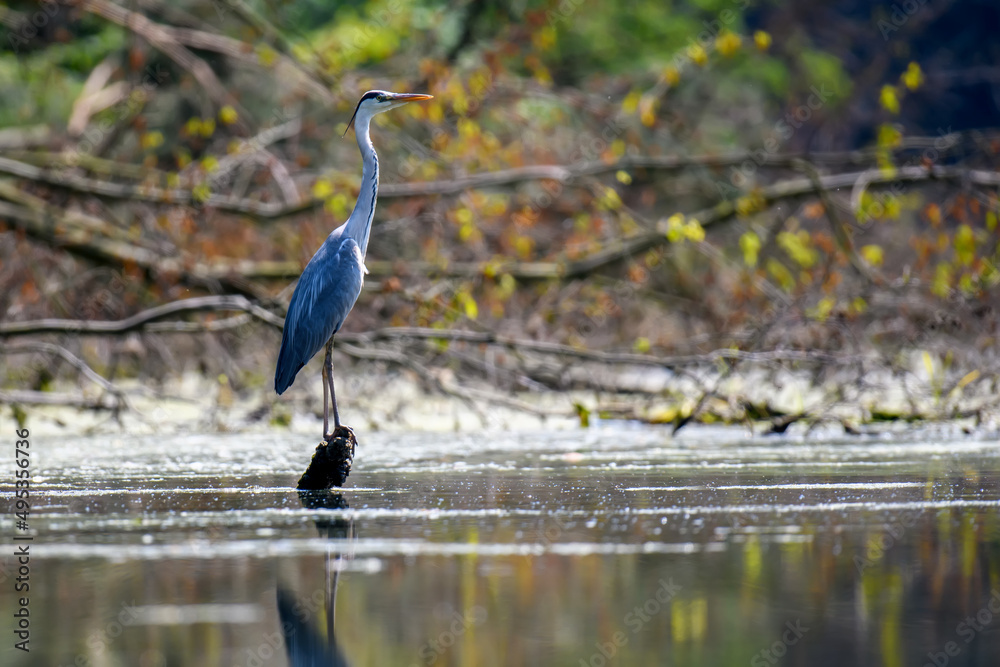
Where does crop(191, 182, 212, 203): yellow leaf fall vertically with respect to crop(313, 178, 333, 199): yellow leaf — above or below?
below

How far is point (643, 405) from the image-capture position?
883 centimetres

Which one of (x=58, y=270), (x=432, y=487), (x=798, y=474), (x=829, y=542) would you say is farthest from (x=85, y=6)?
(x=829, y=542)

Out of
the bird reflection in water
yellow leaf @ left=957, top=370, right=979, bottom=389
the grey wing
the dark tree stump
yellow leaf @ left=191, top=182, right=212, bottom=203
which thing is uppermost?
yellow leaf @ left=191, top=182, right=212, bottom=203

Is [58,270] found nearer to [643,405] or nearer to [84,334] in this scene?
[84,334]

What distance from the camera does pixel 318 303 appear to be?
5953 mm

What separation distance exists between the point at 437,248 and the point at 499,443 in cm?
315

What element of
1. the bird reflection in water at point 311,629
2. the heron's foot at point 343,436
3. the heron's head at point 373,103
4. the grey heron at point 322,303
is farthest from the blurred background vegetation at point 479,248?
the bird reflection in water at point 311,629

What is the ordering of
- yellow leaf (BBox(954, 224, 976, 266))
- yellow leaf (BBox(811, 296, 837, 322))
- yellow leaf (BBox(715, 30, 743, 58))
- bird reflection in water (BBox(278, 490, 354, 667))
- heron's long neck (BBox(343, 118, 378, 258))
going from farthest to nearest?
yellow leaf (BBox(715, 30, 743, 58))
yellow leaf (BBox(954, 224, 976, 266))
yellow leaf (BBox(811, 296, 837, 322))
heron's long neck (BBox(343, 118, 378, 258))
bird reflection in water (BBox(278, 490, 354, 667))

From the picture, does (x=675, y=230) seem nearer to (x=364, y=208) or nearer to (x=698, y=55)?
(x=698, y=55)

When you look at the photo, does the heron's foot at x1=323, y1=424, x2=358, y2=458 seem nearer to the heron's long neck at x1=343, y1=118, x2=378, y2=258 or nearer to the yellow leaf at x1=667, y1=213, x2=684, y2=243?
the heron's long neck at x1=343, y1=118, x2=378, y2=258

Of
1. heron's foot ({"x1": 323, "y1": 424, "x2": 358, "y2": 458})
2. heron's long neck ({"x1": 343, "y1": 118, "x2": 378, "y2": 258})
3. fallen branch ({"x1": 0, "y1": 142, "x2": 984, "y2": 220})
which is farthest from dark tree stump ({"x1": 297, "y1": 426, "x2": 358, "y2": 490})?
fallen branch ({"x1": 0, "y1": 142, "x2": 984, "y2": 220})

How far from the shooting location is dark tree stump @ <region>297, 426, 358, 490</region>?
4934 millimetres

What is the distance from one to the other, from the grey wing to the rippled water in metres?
0.55

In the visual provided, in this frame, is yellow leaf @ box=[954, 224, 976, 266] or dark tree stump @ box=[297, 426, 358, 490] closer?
dark tree stump @ box=[297, 426, 358, 490]
